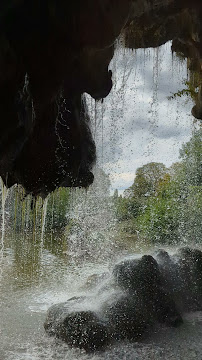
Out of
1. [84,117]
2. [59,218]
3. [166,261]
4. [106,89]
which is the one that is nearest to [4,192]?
[84,117]

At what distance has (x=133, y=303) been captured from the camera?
7191 mm

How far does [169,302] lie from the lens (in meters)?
7.46

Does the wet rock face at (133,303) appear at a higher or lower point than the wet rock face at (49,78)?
lower

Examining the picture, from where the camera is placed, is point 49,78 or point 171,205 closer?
point 49,78

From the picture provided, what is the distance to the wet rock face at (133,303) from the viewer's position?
20.9ft

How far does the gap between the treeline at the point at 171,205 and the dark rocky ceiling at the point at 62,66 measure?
8.36 m

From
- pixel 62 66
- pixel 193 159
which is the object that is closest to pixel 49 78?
pixel 62 66

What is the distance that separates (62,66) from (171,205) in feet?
38.6

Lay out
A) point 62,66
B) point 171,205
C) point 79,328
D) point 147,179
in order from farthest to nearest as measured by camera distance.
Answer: point 147,179
point 171,205
point 62,66
point 79,328

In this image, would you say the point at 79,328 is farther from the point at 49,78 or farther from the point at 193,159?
the point at 193,159

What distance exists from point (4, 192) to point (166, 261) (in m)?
4.03

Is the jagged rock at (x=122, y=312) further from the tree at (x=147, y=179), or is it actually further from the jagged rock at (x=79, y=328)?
the tree at (x=147, y=179)

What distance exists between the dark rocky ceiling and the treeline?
8.36m

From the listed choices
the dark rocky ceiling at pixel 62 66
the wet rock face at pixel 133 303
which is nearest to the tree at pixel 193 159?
the dark rocky ceiling at pixel 62 66
